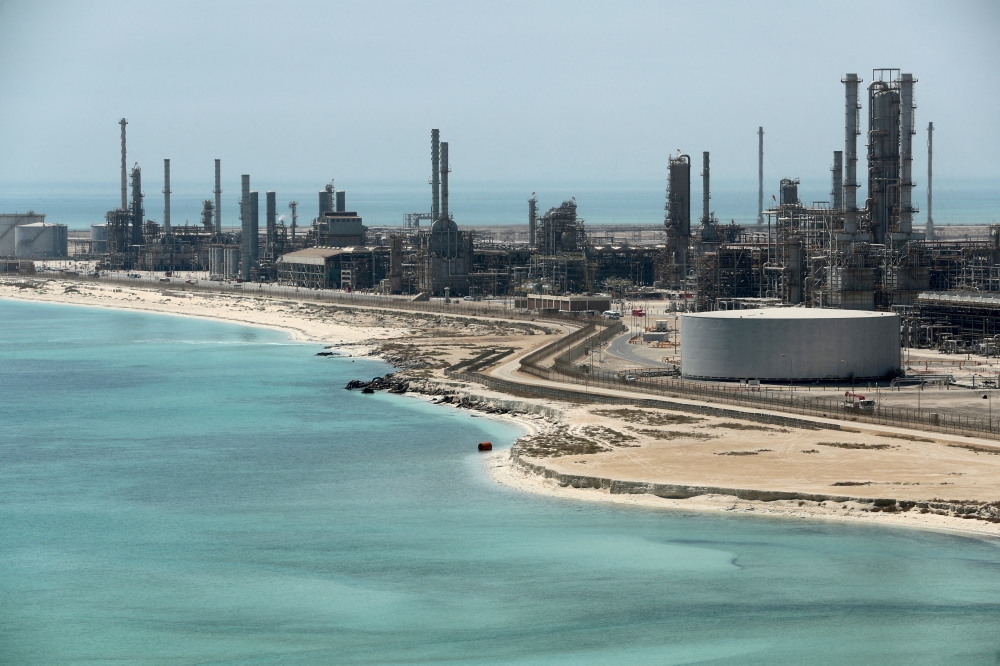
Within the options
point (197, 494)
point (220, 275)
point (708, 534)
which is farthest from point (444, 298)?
point (708, 534)

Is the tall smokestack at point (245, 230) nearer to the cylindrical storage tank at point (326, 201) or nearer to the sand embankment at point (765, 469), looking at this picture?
the cylindrical storage tank at point (326, 201)

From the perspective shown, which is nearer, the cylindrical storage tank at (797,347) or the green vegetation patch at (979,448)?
the green vegetation patch at (979,448)

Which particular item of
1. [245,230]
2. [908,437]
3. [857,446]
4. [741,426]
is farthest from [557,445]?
[245,230]

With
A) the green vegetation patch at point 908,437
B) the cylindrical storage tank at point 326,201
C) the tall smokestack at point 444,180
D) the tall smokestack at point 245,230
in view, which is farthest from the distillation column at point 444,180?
the green vegetation patch at point 908,437

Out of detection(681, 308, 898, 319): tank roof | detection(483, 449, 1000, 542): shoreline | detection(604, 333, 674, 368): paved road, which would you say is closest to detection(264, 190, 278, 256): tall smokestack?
detection(604, 333, 674, 368): paved road

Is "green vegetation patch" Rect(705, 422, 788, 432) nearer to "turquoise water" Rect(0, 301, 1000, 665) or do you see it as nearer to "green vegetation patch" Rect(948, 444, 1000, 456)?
"green vegetation patch" Rect(948, 444, 1000, 456)

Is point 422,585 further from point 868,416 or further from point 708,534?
point 868,416
